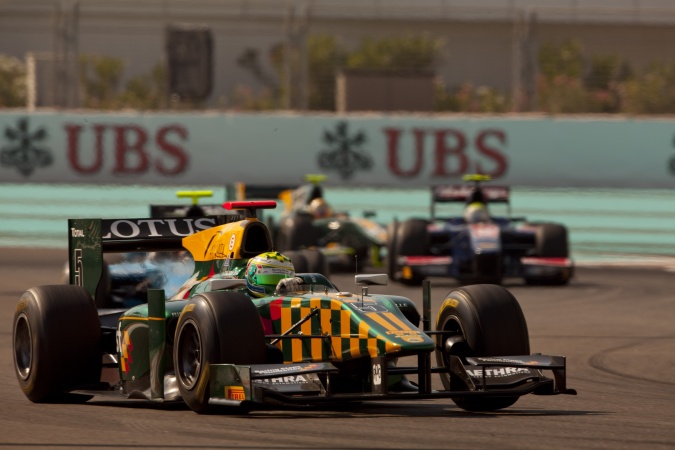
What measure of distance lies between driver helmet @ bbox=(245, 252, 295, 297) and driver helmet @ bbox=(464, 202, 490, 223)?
37.6 feet

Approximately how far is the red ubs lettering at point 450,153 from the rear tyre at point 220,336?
17.3m

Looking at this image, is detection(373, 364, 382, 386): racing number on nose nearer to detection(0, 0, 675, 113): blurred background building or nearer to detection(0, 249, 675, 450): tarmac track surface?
detection(0, 249, 675, 450): tarmac track surface

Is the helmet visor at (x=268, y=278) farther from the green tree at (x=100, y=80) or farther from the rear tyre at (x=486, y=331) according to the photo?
the green tree at (x=100, y=80)

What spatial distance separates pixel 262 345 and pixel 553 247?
12.7m

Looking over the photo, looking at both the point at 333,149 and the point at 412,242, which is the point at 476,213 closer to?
the point at 412,242

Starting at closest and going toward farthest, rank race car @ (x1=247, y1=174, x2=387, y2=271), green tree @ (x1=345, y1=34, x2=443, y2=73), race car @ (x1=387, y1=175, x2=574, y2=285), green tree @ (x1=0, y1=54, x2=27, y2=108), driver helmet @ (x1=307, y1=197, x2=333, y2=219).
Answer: race car @ (x1=387, y1=175, x2=574, y2=285) → race car @ (x1=247, y1=174, x2=387, y2=271) → driver helmet @ (x1=307, y1=197, x2=333, y2=219) → green tree @ (x1=0, y1=54, x2=27, y2=108) → green tree @ (x1=345, y1=34, x2=443, y2=73)

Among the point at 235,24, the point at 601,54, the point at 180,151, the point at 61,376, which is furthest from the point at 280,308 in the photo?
the point at 235,24

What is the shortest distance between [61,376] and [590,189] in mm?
17290

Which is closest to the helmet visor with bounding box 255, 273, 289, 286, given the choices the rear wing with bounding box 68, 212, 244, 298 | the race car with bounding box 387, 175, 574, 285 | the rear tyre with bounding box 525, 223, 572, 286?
the rear wing with bounding box 68, 212, 244, 298

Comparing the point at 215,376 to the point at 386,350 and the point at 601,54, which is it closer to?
the point at 386,350

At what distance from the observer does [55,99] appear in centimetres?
2631

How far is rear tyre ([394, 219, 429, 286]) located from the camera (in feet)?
69.7

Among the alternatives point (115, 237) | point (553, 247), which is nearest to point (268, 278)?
point (115, 237)

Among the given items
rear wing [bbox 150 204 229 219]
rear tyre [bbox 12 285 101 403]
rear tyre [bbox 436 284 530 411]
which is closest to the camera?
rear tyre [bbox 436 284 530 411]
